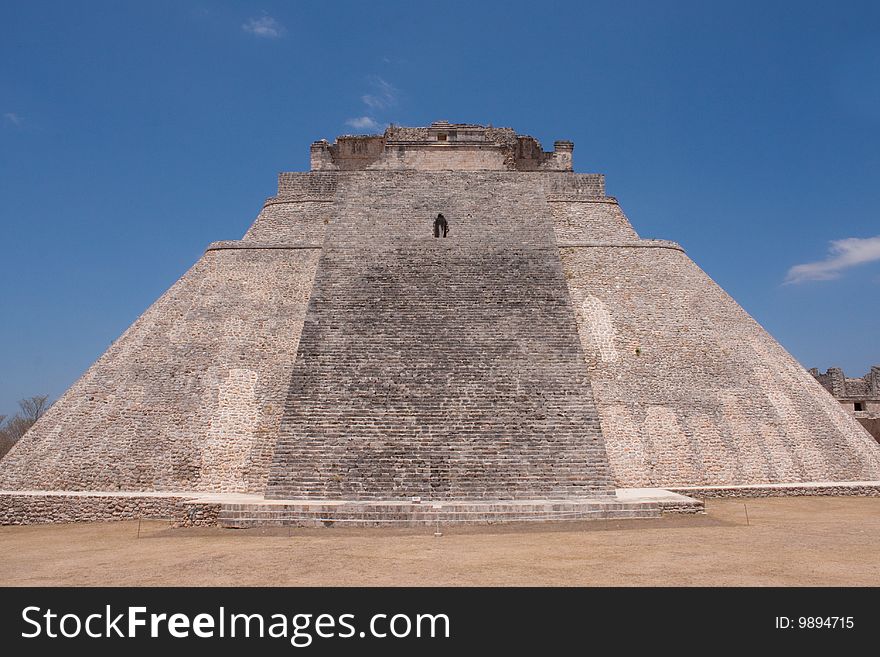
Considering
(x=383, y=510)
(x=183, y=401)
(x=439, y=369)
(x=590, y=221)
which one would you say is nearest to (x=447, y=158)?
(x=590, y=221)

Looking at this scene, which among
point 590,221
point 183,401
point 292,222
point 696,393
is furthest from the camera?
point 590,221

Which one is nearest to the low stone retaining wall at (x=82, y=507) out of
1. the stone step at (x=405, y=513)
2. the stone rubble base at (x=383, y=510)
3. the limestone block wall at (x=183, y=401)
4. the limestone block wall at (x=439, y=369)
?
the stone rubble base at (x=383, y=510)

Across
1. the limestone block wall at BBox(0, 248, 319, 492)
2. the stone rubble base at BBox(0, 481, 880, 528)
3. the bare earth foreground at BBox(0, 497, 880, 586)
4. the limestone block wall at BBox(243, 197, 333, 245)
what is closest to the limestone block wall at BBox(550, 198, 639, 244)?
the limestone block wall at BBox(243, 197, 333, 245)

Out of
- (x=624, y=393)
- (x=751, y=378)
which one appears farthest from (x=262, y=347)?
(x=751, y=378)

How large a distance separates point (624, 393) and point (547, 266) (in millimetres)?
3414

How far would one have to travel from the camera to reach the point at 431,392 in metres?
11.0

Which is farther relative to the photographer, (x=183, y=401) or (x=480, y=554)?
(x=183, y=401)

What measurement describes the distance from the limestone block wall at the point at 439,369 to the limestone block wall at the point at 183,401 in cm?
91

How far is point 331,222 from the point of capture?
1561 centimetres

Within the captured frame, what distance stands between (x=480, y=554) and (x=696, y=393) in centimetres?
678

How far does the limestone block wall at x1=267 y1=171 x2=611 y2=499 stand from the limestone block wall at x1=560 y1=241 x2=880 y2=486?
95 cm

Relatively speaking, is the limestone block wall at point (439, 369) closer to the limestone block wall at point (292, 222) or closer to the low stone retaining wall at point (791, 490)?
the limestone block wall at point (292, 222)

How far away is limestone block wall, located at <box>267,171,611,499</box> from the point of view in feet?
31.8

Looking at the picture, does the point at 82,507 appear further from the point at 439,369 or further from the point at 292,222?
the point at 292,222
